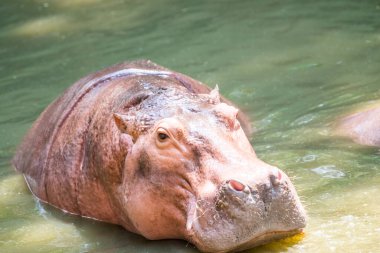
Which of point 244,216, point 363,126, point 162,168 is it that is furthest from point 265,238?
point 363,126

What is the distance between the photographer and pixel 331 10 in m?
9.78

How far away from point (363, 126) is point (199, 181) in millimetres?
2268

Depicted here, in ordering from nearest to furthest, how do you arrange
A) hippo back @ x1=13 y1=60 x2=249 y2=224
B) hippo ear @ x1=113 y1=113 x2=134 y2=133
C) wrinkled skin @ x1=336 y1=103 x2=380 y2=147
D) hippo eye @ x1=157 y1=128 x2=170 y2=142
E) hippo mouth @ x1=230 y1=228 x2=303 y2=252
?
hippo mouth @ x1=230 y1=228 x2=303 y2=252 → hippo eye @ x1=157 y1=128 x2=170 y2=142 → hippo ear @ x1=113 y1=113 x2=134 y2=133 → hippo back @ x1=13 y1=60 x2=249 y2=224 → wrinkled skin @ x1=336 y1=103 x2=380 y2=147

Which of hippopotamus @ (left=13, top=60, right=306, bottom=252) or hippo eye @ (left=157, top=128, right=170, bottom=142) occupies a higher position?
hippo eye @ (left=157, top=128, right=170, bottom=142)

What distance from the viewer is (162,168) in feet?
14.5

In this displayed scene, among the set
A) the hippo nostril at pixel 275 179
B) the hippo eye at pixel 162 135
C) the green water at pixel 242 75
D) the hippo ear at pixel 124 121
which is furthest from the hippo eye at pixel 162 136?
the hippo nostril at pixel 275 179

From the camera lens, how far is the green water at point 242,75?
15.9 feet

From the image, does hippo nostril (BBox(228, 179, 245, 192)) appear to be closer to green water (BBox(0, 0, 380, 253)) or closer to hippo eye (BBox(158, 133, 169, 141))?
green water (BBox(0, 0, 380, 253))

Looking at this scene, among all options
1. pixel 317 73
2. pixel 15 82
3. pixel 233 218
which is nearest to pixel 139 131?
pixel 233 218

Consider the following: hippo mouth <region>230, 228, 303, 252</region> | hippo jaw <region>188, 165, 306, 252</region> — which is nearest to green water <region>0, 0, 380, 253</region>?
hippo mouth <region>230, 228, 303, 252</region>

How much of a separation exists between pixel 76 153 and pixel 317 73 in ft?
10.2

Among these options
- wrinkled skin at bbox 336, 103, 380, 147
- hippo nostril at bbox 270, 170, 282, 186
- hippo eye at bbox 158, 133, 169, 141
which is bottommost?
wrinkled skin at bbox 336, 103, 380, 147

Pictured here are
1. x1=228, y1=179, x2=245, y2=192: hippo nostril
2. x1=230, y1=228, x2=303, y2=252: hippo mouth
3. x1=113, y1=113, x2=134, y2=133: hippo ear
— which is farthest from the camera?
x1=113, y1=113, x2=134, y2=133: hippo ear

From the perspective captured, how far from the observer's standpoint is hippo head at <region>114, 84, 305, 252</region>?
3.98 meters
